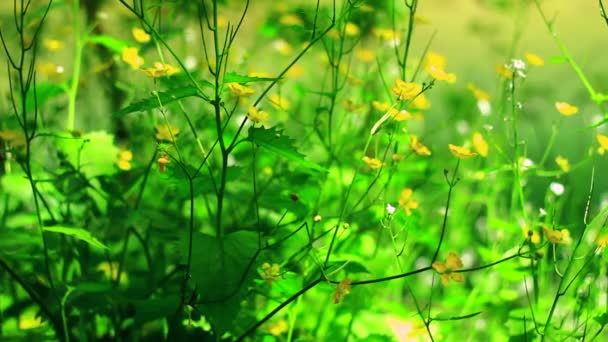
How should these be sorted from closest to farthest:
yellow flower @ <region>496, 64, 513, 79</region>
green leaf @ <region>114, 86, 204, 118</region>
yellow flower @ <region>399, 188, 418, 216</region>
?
green leaf @ <region>114, 86, 204, 118</region> < yellow flower @ <region>399, 188, 418, 216</region> < yellow flower @ <region>496, 64, 513, 79</region>

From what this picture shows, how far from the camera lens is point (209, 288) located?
79 cm

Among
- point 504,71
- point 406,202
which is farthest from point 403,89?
point 504,71

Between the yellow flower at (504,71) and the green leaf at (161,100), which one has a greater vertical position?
the green leaf at (161,100)

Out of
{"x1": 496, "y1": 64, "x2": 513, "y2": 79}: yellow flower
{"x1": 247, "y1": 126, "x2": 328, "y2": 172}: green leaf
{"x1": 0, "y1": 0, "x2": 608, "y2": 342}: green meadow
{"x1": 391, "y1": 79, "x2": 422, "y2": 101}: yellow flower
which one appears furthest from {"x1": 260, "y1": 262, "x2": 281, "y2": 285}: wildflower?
{"x1": 496, "y1": 64, "x2": 513, "y2": 79}: yellow flower

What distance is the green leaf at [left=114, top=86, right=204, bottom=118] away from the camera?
29.8 inches

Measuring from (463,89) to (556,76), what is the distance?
43cm

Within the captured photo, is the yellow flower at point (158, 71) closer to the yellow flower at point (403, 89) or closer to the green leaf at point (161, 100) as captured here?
the green leaf at point (161, 100)

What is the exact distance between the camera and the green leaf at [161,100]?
758mm

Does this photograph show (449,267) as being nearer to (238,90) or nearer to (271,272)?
(271,272)

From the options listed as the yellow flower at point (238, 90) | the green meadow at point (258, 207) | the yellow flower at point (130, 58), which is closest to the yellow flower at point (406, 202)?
the green meadow at point (258, 207)

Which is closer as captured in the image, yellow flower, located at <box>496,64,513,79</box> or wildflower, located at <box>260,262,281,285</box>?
wildflower, located at <box>260,262,281,285</box>

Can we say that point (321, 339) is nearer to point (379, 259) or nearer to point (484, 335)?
point (379, 259)

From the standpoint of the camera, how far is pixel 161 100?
0.78 m

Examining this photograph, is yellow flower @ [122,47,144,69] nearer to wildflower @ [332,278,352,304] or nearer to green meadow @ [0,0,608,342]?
green meadow @ [0,0,608,342]
